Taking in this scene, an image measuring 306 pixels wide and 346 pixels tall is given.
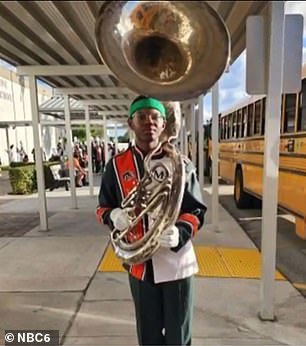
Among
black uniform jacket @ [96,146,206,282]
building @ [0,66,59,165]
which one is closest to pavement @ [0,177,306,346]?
black uniform jacket @ [96,146,206,282]

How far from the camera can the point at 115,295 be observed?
3.45 metres

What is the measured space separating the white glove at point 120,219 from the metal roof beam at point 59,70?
4.35 metres

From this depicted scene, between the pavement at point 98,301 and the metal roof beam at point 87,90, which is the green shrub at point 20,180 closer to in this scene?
the metal roof beam at point 87,90

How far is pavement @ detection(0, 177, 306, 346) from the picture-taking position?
109 inches

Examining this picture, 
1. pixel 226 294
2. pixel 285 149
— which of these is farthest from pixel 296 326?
pixel 285 149

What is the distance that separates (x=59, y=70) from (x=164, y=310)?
4846mm

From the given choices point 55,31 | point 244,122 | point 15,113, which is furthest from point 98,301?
point 15,113

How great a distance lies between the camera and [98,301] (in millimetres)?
3334

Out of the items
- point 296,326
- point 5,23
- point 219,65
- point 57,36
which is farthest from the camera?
point 57,36

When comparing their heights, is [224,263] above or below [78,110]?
below

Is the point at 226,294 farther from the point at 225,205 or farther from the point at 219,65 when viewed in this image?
the point at 225,205

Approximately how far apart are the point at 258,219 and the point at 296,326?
433 cm
